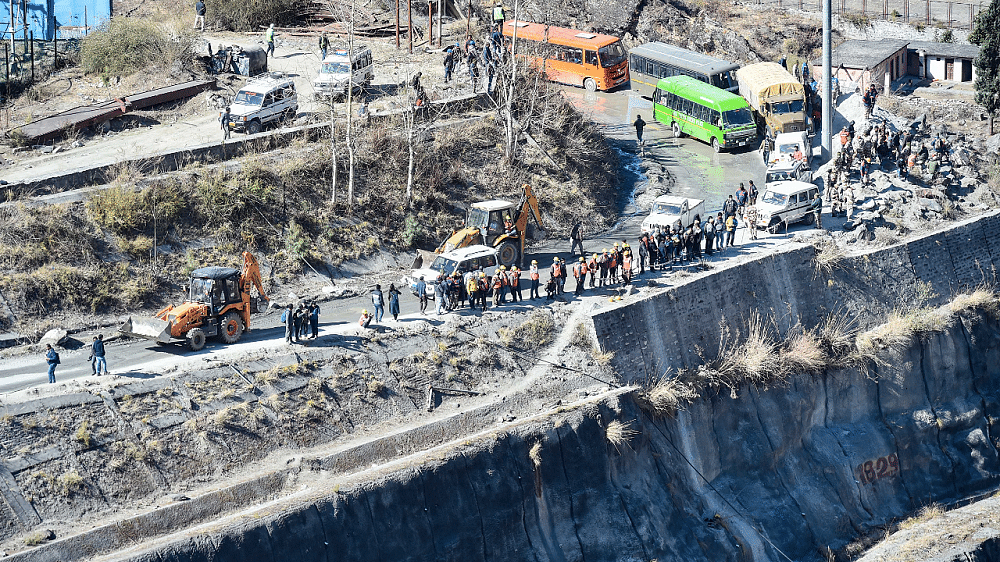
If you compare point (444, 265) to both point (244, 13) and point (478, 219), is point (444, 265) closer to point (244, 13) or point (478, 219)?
point (478, 219)

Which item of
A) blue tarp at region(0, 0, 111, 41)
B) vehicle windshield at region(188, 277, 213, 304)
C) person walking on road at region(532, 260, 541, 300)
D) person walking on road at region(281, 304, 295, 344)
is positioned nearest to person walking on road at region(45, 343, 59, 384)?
vehicle windshield at region(188, 277, 213, 304)

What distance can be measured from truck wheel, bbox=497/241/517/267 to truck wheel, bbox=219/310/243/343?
875 cm

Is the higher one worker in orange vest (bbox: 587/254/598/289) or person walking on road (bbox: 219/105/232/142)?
person walking on road (bbox: 219/105/232/142)

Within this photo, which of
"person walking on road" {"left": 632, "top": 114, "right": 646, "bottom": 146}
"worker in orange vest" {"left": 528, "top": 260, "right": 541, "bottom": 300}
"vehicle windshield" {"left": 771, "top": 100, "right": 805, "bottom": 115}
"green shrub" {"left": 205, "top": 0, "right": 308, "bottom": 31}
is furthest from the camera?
"green shrub" {"left": 205, "top": 0, "right": 308, "bottom": 31}

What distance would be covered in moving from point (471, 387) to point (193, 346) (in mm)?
7303

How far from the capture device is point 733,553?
3044cm

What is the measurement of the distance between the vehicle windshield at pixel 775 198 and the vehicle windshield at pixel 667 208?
3283mm

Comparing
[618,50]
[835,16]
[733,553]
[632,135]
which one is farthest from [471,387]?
[835,16]

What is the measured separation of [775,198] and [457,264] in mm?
11812

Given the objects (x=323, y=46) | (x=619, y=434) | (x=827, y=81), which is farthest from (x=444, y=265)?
(x=323, y=46)

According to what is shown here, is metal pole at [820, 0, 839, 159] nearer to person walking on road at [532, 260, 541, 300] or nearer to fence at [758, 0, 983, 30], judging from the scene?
person walking on road at [532, 260, 541, 300]

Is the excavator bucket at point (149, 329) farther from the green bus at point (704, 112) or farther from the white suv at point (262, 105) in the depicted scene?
the green bus at point (704, 112)

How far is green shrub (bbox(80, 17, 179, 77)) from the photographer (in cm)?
4731

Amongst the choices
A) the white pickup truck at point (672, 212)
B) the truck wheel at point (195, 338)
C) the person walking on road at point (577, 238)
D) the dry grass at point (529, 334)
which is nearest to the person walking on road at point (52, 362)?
the truck wheel at point (195, 338)
